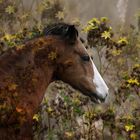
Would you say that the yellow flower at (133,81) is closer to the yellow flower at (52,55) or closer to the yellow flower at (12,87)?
the yellow flower at (52,55)

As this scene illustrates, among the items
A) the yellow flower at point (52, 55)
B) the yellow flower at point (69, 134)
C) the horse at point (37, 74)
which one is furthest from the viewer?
the yellow flower at point (69, 134)

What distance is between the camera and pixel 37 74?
4555 millimetres

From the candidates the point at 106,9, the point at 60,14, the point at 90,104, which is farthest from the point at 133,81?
the point at 106,9

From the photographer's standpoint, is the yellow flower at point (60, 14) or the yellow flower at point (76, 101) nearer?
→ the yellow flower at point (76, 101)

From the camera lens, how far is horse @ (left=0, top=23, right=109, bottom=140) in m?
4.27

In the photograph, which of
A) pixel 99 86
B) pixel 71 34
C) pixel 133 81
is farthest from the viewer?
pixel 133 81

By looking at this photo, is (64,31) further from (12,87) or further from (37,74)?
(12,87)

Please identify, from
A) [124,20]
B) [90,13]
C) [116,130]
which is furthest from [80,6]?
[116,130]

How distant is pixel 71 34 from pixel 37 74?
0.61m

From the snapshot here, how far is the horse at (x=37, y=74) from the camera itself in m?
4.27

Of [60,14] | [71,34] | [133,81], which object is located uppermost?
[60,14]

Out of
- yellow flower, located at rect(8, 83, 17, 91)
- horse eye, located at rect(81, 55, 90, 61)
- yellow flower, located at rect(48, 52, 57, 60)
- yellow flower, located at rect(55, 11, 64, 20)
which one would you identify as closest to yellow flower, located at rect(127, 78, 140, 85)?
horse eye, located at rect(81, 55, 90, 61)

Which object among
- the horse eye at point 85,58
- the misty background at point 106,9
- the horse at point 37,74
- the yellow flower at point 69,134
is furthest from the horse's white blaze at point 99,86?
the misty background at point 106,9

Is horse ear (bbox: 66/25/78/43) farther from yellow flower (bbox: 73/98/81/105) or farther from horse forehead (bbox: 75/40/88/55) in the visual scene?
yellow flower (bbox: 73/98/81/105)
